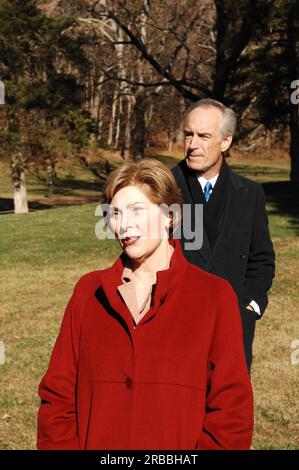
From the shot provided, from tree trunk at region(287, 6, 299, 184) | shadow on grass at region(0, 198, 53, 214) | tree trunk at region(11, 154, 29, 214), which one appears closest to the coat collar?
tree trunk at region(287, 6, 299, 184)

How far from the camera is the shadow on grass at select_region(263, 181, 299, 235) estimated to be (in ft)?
75.3

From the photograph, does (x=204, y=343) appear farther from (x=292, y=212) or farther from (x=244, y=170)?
(x=244, y=170)

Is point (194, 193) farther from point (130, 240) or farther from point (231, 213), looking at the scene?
point (130, 240)

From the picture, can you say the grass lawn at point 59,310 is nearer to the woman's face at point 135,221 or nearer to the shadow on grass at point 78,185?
the woman's face at point 135,221

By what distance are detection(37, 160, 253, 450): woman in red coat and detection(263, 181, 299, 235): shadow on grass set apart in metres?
17.5

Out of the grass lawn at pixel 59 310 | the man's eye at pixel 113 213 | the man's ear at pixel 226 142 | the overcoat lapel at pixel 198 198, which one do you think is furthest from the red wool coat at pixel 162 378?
the grass lawn at pixel 59 310

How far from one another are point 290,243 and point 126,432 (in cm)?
1570

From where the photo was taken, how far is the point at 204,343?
260 cm

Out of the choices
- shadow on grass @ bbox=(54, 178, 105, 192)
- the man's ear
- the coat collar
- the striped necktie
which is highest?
the man's ear

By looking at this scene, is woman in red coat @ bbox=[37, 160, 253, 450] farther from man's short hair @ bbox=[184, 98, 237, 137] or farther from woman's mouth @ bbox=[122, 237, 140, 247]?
man's short hair @ bbox=[184, 98, 237, 137]

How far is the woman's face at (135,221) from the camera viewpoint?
268 centimetres
